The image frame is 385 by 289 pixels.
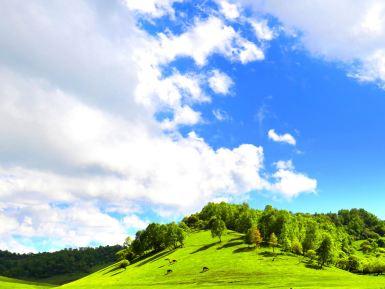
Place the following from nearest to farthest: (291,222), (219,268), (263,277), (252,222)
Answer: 1. (263,277)
2. (219,268)
3. (291,222)
4. (252,222)

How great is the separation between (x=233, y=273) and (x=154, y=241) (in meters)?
83.4

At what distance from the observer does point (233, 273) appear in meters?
115

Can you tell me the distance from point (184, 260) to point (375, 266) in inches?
2500

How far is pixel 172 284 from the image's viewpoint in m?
113

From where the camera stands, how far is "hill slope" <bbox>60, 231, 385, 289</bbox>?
9969cm

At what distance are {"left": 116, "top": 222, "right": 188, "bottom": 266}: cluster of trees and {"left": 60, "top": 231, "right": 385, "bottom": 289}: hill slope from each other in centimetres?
1534

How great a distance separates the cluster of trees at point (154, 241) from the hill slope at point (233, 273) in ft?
50.3

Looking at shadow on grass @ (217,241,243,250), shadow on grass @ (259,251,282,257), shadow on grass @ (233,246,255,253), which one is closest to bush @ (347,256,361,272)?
shadow on grass @ (259,251,282,257)

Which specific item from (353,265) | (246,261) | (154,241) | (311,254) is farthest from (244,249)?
(154,241)

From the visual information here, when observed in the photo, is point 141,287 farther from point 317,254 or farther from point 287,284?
point 317,254

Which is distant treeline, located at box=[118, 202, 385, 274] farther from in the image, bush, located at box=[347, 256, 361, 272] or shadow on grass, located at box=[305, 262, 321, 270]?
shadow on grass, located at box=[305, 262, 321, 270]

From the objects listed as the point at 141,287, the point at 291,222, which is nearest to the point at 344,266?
the point at 291,222

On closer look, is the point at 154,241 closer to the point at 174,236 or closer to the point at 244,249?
the point at 174,236

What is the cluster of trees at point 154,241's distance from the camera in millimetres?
178625
